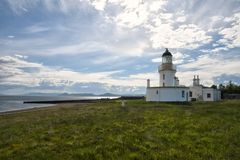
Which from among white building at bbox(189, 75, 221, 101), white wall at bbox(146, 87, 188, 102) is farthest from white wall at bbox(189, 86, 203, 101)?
white wall at bbox(146, 87, 188, 102)

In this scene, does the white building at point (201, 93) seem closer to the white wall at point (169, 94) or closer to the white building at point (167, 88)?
the white building at point (167, 88)

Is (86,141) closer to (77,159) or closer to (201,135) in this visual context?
(77,159)

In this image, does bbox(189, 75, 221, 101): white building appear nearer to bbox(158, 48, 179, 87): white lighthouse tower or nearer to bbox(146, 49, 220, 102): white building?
bbox(146, 49, 220, 102): white building

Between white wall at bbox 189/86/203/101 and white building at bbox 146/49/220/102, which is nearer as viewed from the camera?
white building at bbox 146/49/220/102

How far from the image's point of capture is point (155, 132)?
1224cm

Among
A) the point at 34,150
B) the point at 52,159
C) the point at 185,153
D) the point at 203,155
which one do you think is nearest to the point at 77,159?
the point at 52,159

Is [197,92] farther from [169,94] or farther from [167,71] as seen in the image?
[169,94]

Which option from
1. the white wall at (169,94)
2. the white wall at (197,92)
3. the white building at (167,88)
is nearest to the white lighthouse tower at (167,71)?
the white building at (167,88)

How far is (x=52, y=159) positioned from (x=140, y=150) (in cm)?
319

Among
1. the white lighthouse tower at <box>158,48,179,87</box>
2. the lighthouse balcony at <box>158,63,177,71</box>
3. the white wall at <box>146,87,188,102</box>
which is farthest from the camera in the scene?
the white lighthouse tower at <box>158,48,179,87</box>

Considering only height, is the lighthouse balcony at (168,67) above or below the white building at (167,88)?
above

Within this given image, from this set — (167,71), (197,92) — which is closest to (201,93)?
(197,92)

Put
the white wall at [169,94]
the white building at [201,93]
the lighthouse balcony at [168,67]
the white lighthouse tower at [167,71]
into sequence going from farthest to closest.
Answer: the white building at [201,93], the white lighthouse tower at [167,71], the lighthouse balcony at [168,67], the white wall at [169,94]

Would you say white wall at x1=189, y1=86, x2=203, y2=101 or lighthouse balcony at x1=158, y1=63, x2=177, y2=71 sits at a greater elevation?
lighthouse balcony at x1=158, y1=63, x2=177, y2=71
